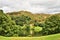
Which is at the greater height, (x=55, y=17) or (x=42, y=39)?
(x=42, y=39)

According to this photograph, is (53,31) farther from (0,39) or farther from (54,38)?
(0,39)

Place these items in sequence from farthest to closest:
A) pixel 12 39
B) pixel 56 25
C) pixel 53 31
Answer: pixel 56 25
pixel 53 31
pixel 12 39

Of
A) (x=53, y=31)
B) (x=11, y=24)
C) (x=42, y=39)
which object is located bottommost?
(x=53, y=31)

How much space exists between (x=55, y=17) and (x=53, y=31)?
11587 mm

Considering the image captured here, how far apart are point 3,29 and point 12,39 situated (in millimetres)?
20428

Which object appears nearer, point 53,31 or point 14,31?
point 14,31

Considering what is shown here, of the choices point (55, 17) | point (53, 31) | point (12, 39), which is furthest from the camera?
point (55, 17)

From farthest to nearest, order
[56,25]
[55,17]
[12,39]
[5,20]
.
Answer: [55,17]
[56,25]
[5,20]
[12,39]

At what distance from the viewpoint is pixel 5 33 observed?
51.2 m

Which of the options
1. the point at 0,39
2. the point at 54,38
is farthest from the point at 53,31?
the point at 0,39

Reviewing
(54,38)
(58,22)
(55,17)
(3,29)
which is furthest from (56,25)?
(54,38)

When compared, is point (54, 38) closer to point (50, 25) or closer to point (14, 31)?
point (14, 31)

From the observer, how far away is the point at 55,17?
70062 millimetres

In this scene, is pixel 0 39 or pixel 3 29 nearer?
pixel 0 39
